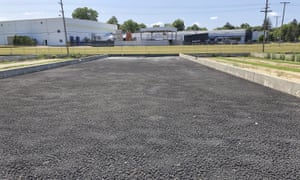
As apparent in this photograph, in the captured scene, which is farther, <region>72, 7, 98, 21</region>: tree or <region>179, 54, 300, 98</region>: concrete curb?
<region>72, 7, 98, 21</region>: tree

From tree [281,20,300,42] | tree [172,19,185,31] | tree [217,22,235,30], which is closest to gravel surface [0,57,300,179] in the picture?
tree [281,20,300,42]

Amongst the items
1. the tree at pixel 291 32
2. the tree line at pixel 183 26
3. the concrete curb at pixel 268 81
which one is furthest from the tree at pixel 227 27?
the concrete curb at pixel 268 81

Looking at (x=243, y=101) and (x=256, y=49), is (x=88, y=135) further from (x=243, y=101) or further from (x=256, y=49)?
(x=256, y=49)

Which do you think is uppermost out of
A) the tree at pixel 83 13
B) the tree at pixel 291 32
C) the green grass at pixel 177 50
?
the tree at pixel 83 13

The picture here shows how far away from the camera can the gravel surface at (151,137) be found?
3.04 metres

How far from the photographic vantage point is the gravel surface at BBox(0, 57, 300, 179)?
304 cm

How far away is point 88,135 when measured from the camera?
425 cm

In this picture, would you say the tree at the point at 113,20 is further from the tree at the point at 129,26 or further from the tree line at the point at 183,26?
the tree at the point at 129,26

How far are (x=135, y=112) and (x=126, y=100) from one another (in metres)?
1.37

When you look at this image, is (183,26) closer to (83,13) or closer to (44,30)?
(83,13)

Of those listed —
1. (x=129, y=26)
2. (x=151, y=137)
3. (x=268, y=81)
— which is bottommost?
(x=151, y=137)

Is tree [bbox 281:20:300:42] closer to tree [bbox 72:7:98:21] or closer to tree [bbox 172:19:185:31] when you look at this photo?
tree [bbox 172:19:185:31]

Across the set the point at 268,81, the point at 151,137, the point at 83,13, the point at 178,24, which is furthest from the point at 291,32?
the point at 83,13

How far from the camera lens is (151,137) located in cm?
411
